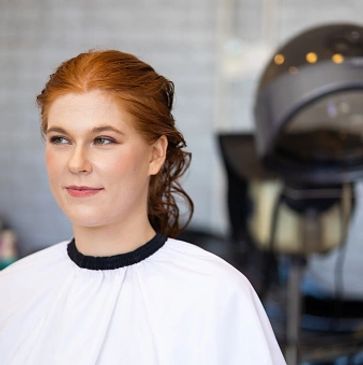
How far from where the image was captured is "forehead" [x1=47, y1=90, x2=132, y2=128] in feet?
3.50

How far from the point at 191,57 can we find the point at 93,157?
7.21ft

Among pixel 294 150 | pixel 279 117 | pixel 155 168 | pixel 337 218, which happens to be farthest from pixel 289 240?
pixel 155 168

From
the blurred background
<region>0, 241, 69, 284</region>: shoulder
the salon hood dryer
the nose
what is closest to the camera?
the nose

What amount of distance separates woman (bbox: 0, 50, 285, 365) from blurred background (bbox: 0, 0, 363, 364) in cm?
192

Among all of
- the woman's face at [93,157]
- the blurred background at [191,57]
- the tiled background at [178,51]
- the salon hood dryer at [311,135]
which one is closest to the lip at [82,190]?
the woman's face at [93,157]

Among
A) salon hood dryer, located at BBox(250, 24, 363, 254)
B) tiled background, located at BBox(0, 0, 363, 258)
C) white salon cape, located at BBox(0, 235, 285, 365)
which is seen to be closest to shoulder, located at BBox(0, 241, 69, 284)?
white salon cape, located at BBox(0, 235, 285, 365)

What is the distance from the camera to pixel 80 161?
3.46 ft

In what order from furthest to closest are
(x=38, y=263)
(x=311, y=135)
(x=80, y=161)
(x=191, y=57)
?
(x=191, y=57) → (x=311, y=135) → (x=38, y=263) → (x=80, y=161)

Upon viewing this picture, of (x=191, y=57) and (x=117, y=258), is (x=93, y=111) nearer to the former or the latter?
(x=117, y=258)

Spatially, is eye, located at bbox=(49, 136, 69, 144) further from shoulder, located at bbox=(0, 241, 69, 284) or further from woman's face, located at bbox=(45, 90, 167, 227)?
shoulder, located at bbox=(0, 241, 69, 284)

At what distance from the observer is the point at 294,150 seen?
1951 millimetres

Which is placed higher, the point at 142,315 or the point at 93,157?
the point at 93,157

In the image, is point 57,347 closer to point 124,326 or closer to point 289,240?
point 124,326

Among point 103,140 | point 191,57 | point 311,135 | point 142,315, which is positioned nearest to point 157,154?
point 103,140
